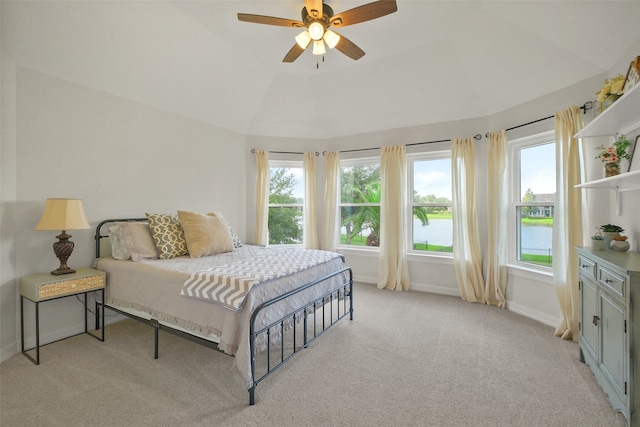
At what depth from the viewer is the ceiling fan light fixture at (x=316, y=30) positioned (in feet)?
8.03

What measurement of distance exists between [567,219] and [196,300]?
3709mm

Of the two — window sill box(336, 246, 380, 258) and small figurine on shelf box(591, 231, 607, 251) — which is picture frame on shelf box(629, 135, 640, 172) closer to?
small figurine on shelf box(591, 231, 607, 251)

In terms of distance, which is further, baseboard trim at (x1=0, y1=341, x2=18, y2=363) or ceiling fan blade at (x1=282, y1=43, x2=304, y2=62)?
ceiling fan blade at (x1=282, y1=43, x2=304, y2=62)

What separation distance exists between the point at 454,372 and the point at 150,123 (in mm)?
4312

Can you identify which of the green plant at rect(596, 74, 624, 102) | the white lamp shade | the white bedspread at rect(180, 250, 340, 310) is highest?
the green plant at rect(596, 74, 624, 102)

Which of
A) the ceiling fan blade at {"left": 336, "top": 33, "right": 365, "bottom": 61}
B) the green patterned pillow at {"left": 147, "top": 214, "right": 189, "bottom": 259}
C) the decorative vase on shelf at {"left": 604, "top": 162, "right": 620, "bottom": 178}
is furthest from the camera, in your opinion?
the green patterned pillow at {"left": 147, "top": 214, "right": 189, "bottom": 259}

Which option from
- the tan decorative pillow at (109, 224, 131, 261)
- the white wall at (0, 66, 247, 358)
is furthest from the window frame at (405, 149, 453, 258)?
the tan decorative pillow at (109, 224, 131, 261)

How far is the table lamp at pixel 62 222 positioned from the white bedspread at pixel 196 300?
353 millimetres

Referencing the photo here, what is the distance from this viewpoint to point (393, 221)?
186 inches

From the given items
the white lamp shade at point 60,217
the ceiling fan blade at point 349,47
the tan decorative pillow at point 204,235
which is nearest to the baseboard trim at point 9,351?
the white lamp shade at point 60,217

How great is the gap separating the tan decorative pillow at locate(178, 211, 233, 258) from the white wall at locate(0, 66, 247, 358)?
0.81 meters

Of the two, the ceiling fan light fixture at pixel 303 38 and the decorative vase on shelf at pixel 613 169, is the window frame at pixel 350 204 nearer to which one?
the ceiling fan light fixture at pixel 303 38

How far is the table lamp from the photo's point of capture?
8.41 ft

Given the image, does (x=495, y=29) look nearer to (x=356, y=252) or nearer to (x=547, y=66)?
(x=547, y=66)
